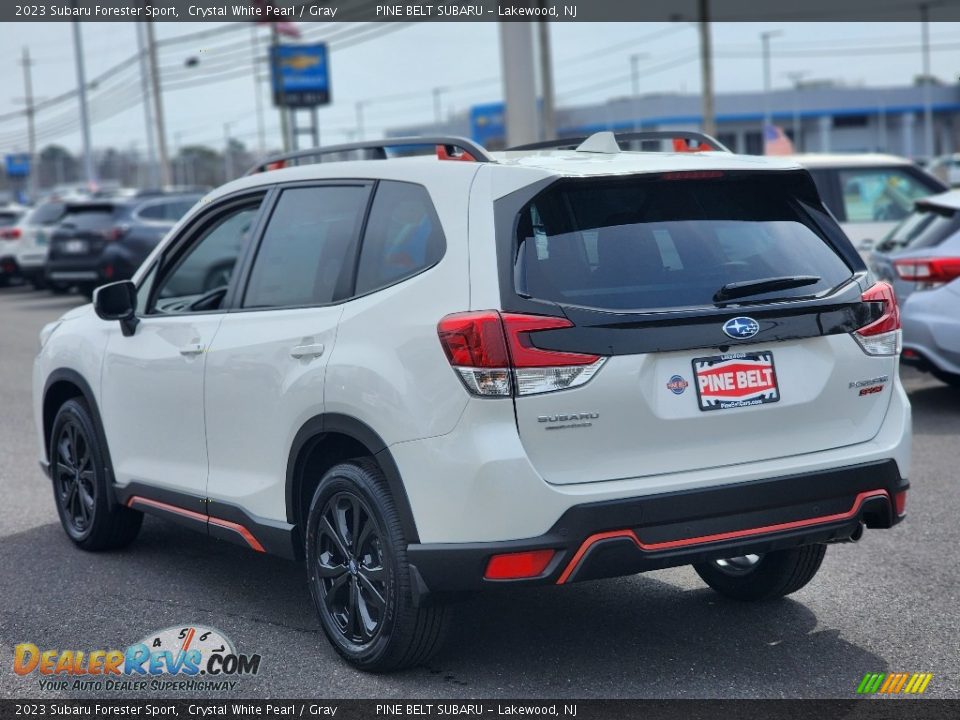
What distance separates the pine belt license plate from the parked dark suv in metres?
18.7

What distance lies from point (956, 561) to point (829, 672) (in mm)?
1636

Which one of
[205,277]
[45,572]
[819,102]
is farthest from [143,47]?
[819,102]

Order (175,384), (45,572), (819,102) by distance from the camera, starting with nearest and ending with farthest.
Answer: (175,384), (45,572), (819,102)

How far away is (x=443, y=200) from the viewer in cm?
438

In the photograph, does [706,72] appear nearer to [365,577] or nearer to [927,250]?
[927,250]

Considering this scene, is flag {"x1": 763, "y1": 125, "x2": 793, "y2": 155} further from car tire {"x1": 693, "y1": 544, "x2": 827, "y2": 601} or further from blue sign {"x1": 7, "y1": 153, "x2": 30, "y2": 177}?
blue sign {"x1": 7, "y1": 153, "x2": 30, "y2": 177}

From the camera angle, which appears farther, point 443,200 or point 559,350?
point 443,200

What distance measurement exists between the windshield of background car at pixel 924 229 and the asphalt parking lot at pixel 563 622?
131 inches

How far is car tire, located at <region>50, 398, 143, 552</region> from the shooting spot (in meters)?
6.25

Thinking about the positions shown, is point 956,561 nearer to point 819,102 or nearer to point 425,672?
point 425,672

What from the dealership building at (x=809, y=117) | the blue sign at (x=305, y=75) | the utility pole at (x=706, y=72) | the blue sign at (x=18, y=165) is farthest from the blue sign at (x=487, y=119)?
the blue sign at (x=18, y=165)

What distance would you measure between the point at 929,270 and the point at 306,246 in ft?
19.7

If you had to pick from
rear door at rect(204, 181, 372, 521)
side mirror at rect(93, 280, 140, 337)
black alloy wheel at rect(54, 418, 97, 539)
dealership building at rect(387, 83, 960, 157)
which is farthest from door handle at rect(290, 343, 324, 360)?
dealership building at rect(387, 83, 960, 157)

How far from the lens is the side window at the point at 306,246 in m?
4.84
